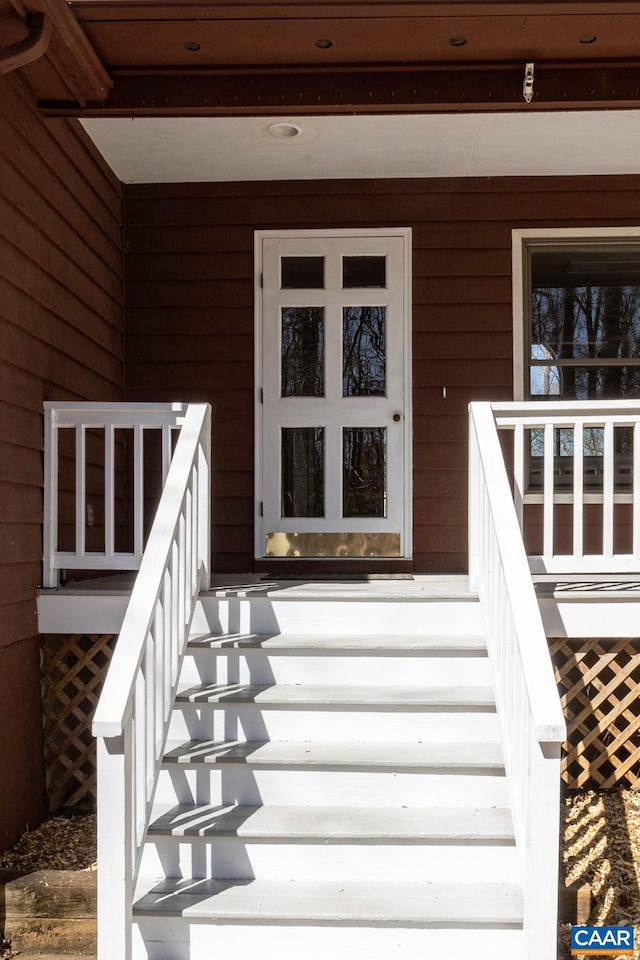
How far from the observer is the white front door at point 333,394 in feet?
16.0

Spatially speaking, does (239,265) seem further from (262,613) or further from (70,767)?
(70,767)

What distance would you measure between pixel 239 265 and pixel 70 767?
2.93 meters

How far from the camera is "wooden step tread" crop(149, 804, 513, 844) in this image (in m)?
2.58

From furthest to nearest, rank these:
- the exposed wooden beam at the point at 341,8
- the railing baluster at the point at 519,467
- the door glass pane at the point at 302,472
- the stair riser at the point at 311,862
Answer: the door glass pane at the point at 302,472 → the railing baluster at the point at 519,467 → the exposed wooden beam at the point at 341,8 → the stair riser at the point at 311,862

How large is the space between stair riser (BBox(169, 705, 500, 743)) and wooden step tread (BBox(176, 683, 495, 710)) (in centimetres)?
4

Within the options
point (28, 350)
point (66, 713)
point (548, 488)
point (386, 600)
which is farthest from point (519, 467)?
point (66, 713)

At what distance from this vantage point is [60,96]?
3604 mm

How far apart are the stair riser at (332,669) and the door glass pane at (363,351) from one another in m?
2.13

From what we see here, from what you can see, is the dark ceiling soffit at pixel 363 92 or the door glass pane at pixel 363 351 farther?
the door glass pane at pixel 363 351

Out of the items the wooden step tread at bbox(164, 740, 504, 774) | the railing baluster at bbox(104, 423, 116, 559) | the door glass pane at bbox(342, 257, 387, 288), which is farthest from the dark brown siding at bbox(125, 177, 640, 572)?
the wooden step tread at bbox(164, 740, 504, 774)

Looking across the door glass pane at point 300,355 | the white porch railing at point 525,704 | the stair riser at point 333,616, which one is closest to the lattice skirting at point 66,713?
the stair riser at point 333,616

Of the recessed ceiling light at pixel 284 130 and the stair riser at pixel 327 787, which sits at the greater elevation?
the recessed ceiling light at pixel 284 130

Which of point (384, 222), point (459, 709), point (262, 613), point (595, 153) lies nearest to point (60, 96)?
point (384, 222)

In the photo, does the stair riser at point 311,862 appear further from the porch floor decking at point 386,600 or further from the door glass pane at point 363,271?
the door glass pane at point 363,271
